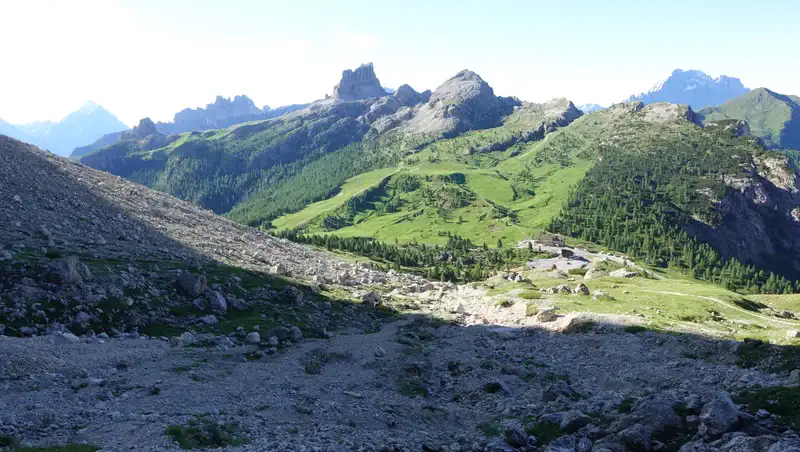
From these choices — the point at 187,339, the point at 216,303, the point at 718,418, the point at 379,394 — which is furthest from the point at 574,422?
the point at 216,303

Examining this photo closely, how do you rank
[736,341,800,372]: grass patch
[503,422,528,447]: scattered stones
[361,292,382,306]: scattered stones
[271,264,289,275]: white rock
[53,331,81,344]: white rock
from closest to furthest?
[503,422,528,447]: scattered stones
[736,341,800,372]: grass patch
[53,331,81,344]: white rock
[361,292,382,306]: scattered stones
[271,264,289,275]: white rock

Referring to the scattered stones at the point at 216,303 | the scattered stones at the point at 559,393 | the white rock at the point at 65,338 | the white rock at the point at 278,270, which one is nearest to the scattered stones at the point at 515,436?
the scattered stones at the point at 559,393

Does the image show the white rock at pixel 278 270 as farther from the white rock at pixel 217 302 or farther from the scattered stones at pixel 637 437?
the scattered stones at pixel 637 437

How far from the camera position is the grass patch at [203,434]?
25875 mm

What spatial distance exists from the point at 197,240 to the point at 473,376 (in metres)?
72.5

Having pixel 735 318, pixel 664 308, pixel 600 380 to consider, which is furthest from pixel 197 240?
→ pixel 735 318

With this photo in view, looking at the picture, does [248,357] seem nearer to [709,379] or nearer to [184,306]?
[184,306]

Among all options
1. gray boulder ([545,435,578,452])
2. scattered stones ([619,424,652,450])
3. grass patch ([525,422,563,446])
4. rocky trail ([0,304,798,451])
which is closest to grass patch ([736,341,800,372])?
rocky trail ([0,304,798,451])

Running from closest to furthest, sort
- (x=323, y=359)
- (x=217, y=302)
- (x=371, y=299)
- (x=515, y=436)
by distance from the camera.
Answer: (x=515, y=436)
(x=323, y=359)
(x=217, y=302)
(x=371, y=299)

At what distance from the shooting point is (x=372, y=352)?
50969 mm

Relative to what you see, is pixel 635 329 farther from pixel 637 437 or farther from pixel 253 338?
pixel 253 338

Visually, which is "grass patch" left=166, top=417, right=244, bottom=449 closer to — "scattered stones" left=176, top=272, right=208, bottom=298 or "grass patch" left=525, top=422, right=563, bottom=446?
"grass patch" left=525, top=422, right=563, bottom=446

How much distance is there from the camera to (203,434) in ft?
88.3

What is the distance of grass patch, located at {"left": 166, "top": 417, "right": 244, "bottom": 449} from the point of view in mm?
25875
